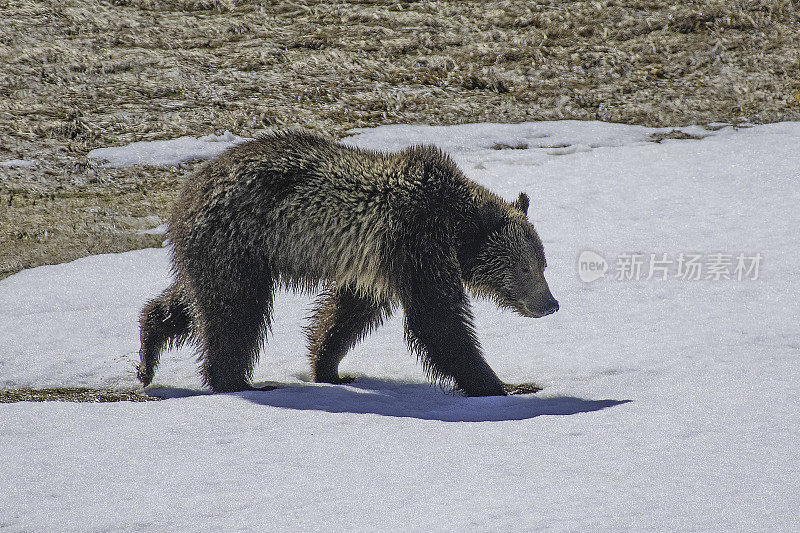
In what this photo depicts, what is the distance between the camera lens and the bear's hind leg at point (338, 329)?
261 inches

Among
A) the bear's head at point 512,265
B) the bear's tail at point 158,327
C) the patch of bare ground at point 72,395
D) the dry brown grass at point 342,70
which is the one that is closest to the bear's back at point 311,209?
the bear's head at point 512,265

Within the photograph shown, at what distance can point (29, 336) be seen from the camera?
7.72m

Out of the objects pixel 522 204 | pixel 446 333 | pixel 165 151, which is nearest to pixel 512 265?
pixel 522 204

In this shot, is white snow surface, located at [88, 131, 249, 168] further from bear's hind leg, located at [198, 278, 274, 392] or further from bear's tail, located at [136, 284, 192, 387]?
bear's hind leg, located at [198, 278, 274, 392]

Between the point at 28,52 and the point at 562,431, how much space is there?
15.2 m

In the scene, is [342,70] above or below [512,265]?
above

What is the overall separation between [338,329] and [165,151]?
7.71 meters

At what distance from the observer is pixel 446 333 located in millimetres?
Answer: 5883

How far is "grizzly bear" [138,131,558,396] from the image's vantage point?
19.0 feet

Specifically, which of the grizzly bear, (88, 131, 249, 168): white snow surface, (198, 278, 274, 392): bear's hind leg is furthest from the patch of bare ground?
(88, 131, 249, 168): white snow surface

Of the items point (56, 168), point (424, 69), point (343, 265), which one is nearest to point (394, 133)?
point (424, 69)

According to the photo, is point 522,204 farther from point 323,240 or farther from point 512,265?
point 323,240

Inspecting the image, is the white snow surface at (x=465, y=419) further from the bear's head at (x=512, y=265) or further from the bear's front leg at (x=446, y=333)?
the bear's head at (x=512, y=265)

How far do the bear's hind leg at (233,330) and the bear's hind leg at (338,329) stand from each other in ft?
2.40
